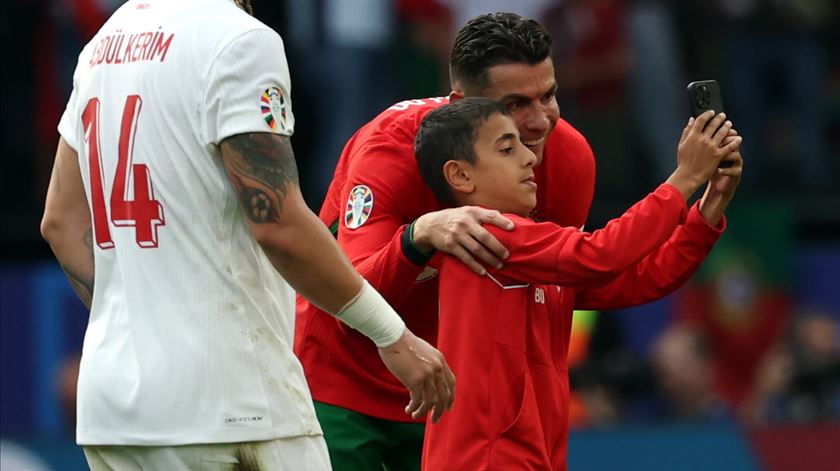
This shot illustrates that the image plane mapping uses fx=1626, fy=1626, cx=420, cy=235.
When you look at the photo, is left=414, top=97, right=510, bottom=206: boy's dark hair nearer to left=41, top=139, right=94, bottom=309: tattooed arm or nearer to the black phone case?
the black phone case

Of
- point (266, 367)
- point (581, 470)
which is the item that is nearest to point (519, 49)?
point (266, 367)

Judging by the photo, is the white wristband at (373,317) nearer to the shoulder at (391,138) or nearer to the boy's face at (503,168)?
the boy's face at (503,168)

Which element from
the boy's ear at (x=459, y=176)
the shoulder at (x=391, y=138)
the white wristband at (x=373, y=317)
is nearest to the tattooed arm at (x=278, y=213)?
the white wristband at (x=373, y=317)

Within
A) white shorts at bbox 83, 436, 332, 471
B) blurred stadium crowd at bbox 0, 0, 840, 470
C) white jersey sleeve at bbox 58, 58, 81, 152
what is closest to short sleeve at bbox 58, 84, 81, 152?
white jersey sleeve at bbox 58, 58, 81, 152

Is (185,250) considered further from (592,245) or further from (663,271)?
(663,271)

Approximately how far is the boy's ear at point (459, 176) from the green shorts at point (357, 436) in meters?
0.71

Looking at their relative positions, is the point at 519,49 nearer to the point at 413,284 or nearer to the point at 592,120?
the point at 413,284

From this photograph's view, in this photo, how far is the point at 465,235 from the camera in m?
3.94

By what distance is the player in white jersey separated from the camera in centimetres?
329

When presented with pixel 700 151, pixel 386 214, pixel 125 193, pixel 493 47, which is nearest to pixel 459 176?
pixel 386 214

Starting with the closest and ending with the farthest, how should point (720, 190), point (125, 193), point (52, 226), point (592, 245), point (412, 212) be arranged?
point (125, 193), point (52, 226), point (592, 245), point (720, 190), point (412, 212)

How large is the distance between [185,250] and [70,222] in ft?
1.51

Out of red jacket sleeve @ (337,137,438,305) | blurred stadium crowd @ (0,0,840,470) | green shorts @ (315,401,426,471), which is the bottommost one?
blurred stadium crowd @ (0,0,840,470)

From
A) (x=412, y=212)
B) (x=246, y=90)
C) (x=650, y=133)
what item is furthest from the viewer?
(x=650, y=133)
